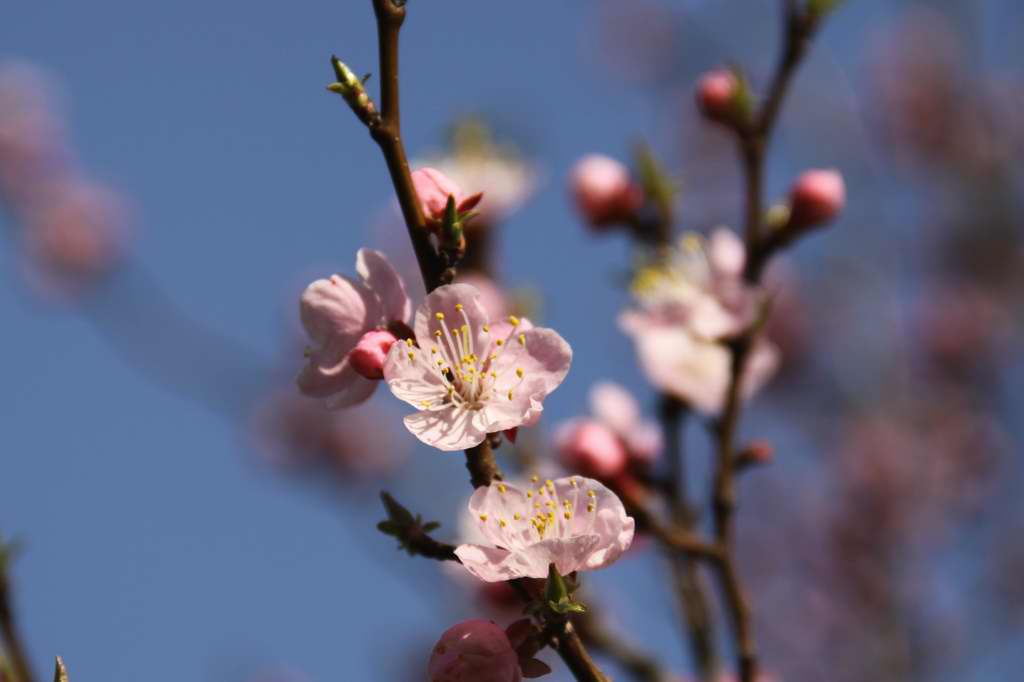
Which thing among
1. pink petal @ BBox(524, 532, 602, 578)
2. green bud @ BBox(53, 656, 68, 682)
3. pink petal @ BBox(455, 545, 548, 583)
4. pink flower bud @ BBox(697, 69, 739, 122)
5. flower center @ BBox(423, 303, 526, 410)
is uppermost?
pink flower bud @ BBox(697, 69, 739, 122)

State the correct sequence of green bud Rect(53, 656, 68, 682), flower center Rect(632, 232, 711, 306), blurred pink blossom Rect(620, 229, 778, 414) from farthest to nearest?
flower center Rect(632, 232, 711, 306), blurred pink blossom Rect(620, 229, 778, 414), green bud Rect(53, 656, 68, 682)

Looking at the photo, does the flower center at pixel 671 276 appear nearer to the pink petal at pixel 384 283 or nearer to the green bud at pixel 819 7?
the green bud at pixel 819 7

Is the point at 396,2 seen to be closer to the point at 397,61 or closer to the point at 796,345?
the point at 397,61

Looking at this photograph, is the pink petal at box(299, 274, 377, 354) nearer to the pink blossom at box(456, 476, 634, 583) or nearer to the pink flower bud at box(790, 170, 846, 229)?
the pink blossom at box(456, 476, 634, 583)

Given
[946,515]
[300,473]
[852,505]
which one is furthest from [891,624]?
[300,473]

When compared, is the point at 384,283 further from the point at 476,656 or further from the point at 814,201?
the point at 814,201

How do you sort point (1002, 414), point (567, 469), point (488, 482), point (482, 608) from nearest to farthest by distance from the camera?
point (488, 482) < point (567, 469) < point (482, 608) < point (1002, 414)

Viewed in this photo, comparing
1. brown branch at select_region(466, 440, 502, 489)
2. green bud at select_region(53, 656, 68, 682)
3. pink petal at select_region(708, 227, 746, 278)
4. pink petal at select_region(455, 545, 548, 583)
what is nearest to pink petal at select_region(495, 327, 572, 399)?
brown branch at select_region(466, 440, 502, 489)
